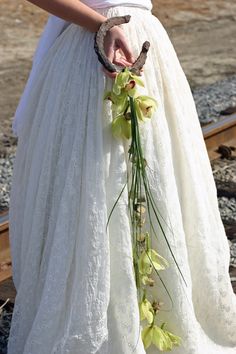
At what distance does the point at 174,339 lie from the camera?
11.3 feet

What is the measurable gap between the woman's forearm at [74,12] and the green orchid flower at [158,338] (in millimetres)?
1055

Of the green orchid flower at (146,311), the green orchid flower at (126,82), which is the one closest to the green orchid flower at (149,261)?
the green orchid flower at (146,311)

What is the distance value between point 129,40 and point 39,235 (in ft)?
2.44

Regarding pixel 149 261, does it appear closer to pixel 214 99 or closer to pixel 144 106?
pixel 144 106

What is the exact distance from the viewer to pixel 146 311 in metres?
3.38

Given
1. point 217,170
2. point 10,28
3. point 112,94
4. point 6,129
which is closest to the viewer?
point 112,94

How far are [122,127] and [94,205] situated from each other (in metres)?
0.28

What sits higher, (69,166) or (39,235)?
(69,166)

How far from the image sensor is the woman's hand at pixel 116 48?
3252 millimetres

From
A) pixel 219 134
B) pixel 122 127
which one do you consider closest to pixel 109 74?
pixel 122 127

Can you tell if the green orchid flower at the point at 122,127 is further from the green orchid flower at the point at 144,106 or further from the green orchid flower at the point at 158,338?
the green orchid flower at the point at 158,338

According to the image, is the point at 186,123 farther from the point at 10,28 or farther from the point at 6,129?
the point at 10,28

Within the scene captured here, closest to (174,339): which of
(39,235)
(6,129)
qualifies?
(39,235)

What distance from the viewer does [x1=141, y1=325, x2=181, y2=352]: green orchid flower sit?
340 cm
